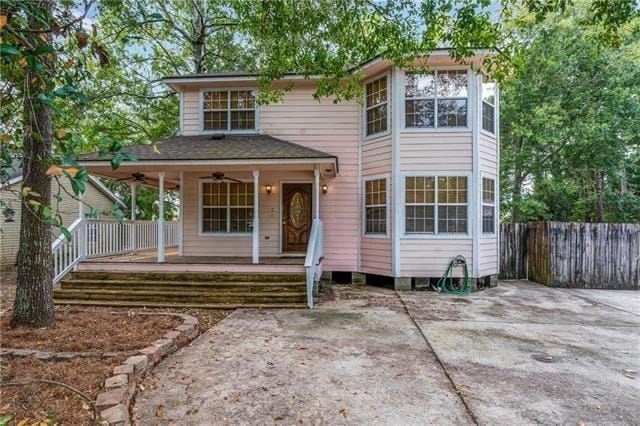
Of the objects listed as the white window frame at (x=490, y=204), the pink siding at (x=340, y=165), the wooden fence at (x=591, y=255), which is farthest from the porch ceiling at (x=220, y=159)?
the wooden fence at (x=591, y=255)

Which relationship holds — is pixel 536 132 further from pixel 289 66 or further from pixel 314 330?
pixel 314 330

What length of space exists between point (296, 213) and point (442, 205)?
3888mm

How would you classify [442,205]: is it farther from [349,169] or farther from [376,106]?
[376,106]

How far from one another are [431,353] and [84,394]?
3.64 metres

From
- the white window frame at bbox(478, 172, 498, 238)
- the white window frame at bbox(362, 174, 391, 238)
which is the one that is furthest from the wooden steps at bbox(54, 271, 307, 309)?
the white window frame at bbox(478, 172, 498, 238)

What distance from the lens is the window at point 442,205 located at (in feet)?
26.6

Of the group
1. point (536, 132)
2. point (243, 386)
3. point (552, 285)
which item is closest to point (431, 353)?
point (243, 386)

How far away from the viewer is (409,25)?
5168mm

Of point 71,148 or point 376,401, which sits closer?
point 71,148

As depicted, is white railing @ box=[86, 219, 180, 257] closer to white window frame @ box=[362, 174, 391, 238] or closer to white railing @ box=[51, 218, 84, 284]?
A: white railing @ box=[51, 218, 84, 284]

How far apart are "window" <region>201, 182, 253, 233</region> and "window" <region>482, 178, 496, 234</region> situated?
241 inches

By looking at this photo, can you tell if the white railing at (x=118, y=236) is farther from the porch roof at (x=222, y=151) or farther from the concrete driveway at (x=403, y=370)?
the concrete driveway at (x=403, y=370)

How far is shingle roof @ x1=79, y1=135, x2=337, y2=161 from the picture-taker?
Result: 289 inches

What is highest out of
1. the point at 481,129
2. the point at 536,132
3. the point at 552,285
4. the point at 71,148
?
the point at 536,132
